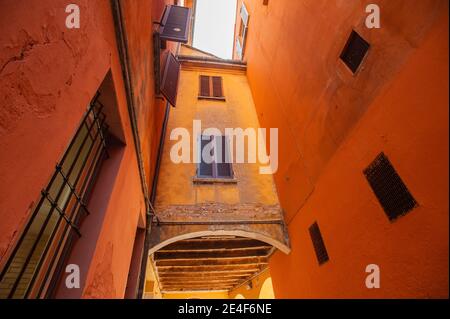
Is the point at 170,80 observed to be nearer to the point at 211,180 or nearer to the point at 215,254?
the point at 211,180

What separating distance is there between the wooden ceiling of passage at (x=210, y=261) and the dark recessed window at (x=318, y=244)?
2592mm

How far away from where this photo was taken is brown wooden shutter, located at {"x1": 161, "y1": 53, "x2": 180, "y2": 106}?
5.55m

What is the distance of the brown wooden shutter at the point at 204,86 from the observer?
9.20 meters

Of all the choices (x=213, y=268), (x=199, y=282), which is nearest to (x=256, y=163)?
(x=213, y=268)

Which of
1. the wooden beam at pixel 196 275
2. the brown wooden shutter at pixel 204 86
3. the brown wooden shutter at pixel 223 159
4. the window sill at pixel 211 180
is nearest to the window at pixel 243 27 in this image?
the brown wooden shutter at pixel 204 86

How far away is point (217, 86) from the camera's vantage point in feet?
31.5

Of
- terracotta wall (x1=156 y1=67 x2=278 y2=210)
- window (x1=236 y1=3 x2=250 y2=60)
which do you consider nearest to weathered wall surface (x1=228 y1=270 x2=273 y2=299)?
terracotta wall (x1=156 y1=67 x2=278 y2=210)

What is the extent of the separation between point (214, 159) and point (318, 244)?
3787 millimetres

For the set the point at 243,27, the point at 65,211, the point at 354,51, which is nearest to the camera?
the point at 65,211

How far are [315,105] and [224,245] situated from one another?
458cm

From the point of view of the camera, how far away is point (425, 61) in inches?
96.2

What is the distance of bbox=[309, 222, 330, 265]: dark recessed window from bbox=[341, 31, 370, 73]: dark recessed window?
2.86 metres

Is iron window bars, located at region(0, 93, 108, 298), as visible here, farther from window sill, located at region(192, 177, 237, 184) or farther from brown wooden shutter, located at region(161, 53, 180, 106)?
window sill, located at region(192, 177, 237, 184)

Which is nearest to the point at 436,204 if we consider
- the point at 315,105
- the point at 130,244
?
the point at 315,105
